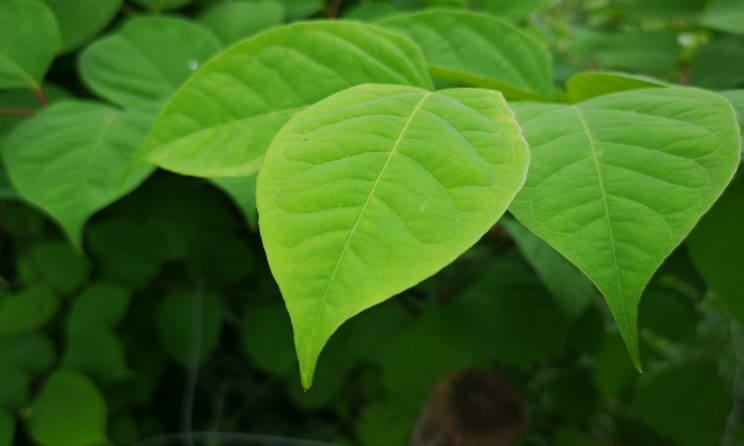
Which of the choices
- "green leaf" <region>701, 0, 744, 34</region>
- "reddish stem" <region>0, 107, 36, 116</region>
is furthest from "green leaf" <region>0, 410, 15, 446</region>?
"green leaf" <region>701, 0, 744, 34</region>

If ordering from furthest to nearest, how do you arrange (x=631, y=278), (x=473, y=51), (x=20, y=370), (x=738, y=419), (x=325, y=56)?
(x=738, y=419)
(x=20, y=370)
(x=473, y=51)
(x=325, y=56)
(x=631, y=278)

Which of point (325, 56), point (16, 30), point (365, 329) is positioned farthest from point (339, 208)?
point (365, 329)

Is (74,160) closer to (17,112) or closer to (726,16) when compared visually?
(17,112)

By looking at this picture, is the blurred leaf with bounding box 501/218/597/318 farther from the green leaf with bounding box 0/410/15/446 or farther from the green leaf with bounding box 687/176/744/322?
the green leaf with bounding box 0/410/15/446

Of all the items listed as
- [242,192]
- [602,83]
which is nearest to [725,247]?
[602,83]

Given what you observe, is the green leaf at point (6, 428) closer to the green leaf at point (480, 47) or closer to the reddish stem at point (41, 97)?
the reddish stem at point (41, 97)

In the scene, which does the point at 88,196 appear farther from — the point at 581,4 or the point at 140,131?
the point at 581,4
